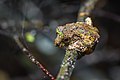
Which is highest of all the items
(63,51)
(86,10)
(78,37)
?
(78,37)

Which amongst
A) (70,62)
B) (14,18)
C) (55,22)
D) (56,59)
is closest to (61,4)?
(55,22)

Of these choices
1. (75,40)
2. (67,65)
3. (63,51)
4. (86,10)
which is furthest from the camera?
(63,51)

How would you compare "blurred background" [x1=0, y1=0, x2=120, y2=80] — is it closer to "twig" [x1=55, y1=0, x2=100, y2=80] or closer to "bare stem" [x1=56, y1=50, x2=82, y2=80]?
"twig" [x1=55, y1=0, x2=100, y2=80]

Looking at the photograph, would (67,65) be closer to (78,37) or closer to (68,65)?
(68,65)

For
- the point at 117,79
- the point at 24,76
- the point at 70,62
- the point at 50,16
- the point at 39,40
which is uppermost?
the point at 70,62

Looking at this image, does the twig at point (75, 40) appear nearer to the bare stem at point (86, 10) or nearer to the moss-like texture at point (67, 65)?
the moss-like texture at point (67, 65)

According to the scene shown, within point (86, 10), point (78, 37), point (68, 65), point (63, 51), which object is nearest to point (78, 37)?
point (78, 37)

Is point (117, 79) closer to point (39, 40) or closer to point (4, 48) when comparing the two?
point (39, 40)

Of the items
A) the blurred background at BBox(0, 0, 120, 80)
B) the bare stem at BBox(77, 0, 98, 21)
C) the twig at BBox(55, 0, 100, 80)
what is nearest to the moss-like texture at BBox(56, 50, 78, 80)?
the twig at BBox(55, 0, 100, 80)

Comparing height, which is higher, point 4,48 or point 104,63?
point 4,48
